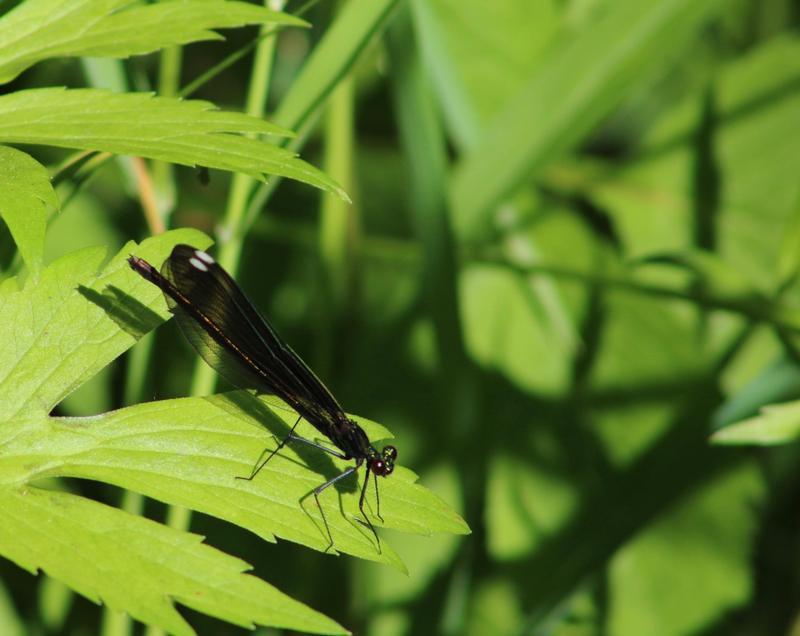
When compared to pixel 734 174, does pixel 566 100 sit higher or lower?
lower

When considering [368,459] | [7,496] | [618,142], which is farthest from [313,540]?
[618,142]

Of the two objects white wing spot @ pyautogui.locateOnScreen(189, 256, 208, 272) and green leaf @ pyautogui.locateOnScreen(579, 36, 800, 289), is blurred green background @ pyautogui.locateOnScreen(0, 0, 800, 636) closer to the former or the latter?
green leaf @ pyautogui.locateOnScreen(579, 36, 800, 289)

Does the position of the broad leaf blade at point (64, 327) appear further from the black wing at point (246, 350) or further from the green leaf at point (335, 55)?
the green leaf at point (335, 55)

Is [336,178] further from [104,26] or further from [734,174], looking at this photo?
[734,174]

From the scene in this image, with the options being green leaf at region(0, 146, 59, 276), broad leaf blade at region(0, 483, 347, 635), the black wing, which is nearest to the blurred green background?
the black wing

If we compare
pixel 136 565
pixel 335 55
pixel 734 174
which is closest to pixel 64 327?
pixel 136 565

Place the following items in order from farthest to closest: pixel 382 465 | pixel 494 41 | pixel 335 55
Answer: pixel 494 41, pixel 335 55, pixel 382 465

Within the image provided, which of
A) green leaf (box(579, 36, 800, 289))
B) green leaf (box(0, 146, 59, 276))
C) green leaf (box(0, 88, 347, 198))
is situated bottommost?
green leaf (box(0, 146, 59, 276))
